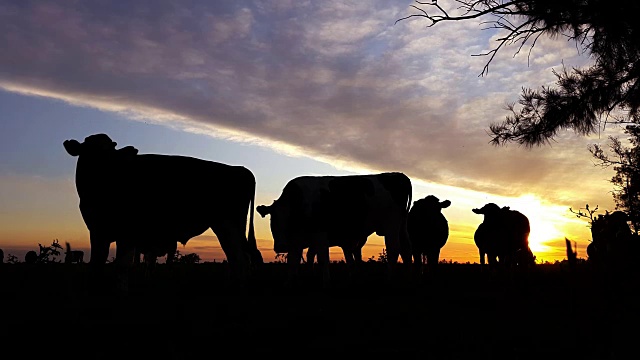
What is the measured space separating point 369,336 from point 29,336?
2.74 m

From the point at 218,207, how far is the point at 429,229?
6391 mm

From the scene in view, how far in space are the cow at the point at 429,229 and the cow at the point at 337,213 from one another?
7.38 ft

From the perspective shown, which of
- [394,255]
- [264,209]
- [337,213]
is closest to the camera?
[337,213]

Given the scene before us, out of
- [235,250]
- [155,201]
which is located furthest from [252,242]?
[155,201]

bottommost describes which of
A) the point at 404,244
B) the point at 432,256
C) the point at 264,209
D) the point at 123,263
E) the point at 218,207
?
the point at 123,263

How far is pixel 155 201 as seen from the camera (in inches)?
384

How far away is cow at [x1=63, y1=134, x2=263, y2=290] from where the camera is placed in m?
9.03

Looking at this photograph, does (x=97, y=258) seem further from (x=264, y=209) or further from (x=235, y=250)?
(x=264, y=209)

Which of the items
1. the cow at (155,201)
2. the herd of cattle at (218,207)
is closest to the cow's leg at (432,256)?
the herd of cattle at (218,207)

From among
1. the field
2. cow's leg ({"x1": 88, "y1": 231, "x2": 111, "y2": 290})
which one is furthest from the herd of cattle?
the field

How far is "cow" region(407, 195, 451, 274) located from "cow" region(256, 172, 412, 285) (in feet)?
7.38

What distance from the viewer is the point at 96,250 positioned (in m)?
8.69

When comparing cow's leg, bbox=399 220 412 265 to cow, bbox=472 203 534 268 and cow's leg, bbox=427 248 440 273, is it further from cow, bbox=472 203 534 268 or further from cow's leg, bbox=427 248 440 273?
cow, bbox=472 203 534 268

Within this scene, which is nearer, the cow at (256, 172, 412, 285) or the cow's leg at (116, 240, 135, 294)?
the cow's leg at (116, 240, 135, 294)
